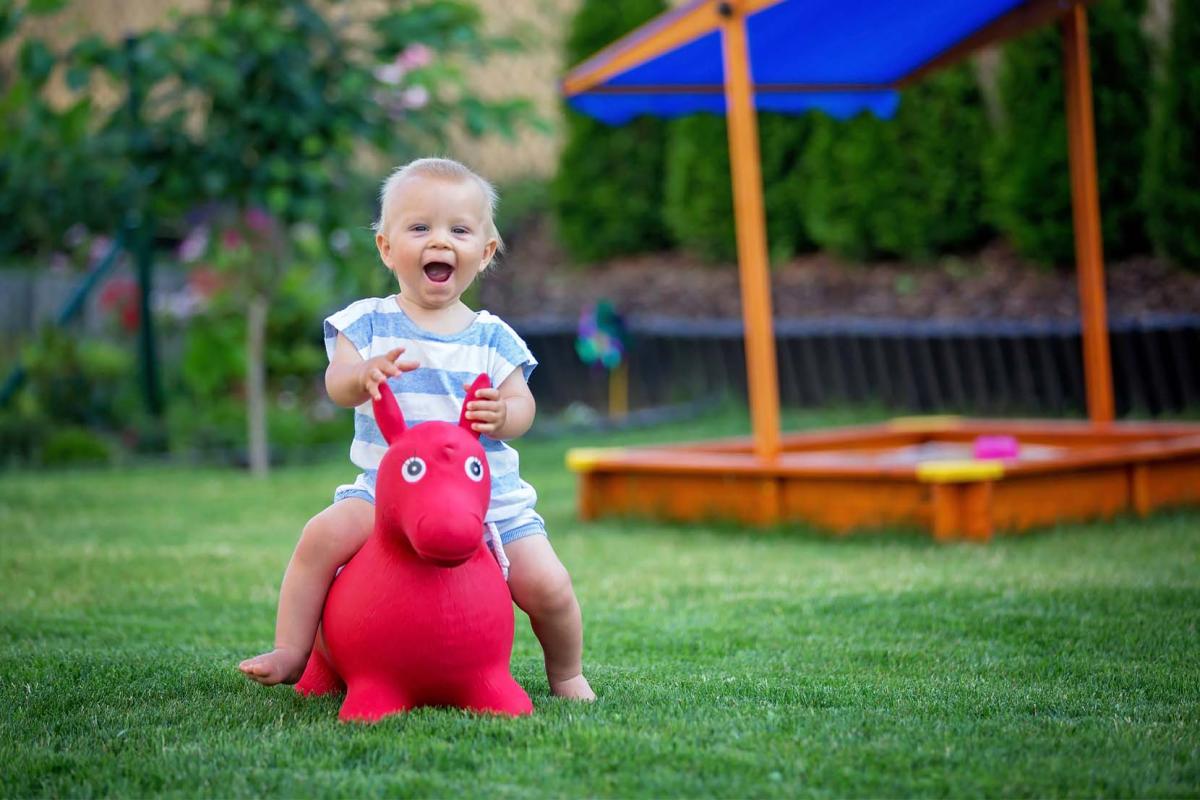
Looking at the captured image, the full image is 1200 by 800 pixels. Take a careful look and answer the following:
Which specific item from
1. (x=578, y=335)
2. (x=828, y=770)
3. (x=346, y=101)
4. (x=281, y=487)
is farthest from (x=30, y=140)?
(x=828, y=770)

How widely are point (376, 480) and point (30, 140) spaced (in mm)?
6858

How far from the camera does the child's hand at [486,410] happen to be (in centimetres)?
276

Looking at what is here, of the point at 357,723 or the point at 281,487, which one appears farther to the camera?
the point at 281,487

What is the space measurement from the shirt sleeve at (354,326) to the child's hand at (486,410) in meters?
0.29

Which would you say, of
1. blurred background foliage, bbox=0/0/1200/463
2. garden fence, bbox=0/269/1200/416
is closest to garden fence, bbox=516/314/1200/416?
garden fence, bbox=0/269/1200/416

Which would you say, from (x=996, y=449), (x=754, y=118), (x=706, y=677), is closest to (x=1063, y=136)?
(x=754, y=118)

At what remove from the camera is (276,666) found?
2811 millimetres

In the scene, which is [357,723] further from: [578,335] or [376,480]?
[578,335]

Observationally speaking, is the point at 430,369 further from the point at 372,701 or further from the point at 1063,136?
the point at 1063,136

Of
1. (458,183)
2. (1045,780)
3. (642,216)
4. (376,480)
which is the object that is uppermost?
(642,216)

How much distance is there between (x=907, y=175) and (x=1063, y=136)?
1.25 m

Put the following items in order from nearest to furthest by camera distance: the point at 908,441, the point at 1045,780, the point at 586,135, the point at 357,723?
the point at 1045,780, the point at 357,723, the point at 908,441, the point at 586,135

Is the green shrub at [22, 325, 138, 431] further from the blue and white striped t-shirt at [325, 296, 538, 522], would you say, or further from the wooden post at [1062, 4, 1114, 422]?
the blue and white striped t-shirt at [325, 296, 538, 522]

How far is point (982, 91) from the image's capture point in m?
10.1
